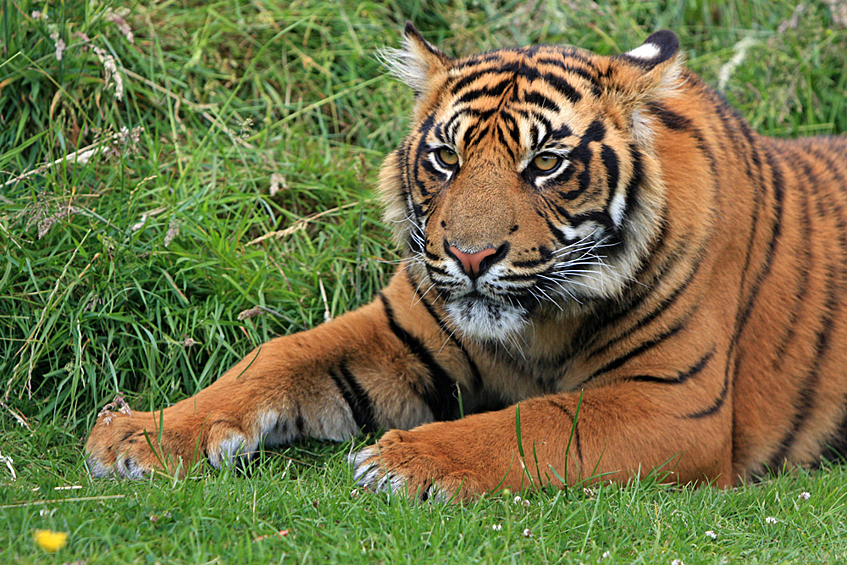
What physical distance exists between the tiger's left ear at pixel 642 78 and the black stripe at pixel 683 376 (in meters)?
0.86

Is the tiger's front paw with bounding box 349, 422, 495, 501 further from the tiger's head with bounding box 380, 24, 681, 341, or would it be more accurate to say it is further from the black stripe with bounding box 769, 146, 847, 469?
the black stripe with bounding box 769, 146, 847, 469


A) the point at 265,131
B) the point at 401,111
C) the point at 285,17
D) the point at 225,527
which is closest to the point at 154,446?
the point at 225,527

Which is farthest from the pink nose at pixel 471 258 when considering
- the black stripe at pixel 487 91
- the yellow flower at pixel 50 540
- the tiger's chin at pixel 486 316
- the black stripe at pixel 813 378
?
the black stripe at pixel 813 378

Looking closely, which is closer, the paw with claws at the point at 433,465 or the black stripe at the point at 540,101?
the paw with claws at the point at 433,465

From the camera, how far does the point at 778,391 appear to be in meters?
3.23

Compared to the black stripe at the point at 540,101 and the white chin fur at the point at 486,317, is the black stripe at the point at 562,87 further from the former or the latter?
the white chin fur at the point at 486,317

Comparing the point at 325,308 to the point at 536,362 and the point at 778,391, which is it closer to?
the point at 536,362

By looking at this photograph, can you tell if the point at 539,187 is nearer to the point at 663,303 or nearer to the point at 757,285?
the point at 663,303

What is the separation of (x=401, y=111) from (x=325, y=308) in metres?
1.46

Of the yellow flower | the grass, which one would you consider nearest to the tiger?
the grass

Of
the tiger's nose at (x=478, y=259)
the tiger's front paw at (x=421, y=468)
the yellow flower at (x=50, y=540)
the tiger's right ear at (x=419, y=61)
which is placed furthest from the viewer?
the tiger's right ear at (x=419, y=61)

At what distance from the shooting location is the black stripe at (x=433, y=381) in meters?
A: 3.31

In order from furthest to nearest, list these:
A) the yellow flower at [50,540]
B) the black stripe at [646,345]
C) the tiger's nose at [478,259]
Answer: the black stripe at [646,345] → the tiger's nose at [478,259] → the yellow flower at [50,540]

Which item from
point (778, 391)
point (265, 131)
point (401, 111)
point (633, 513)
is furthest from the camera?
point (401, 111)
